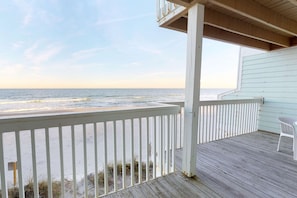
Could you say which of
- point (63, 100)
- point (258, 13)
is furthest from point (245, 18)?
point (63, 100)

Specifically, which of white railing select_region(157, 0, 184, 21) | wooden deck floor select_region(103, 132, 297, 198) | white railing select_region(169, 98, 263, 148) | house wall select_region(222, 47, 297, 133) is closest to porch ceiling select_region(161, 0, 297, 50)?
white railing select_region(157, 0, 184, 21)

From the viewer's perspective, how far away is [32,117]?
1.25 m

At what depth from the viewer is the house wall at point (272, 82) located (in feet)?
12.4

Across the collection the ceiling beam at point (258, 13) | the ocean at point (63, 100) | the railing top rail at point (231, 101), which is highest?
the ceiling beam at point (258, 13)

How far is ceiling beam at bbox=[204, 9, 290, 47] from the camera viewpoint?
7.76 feet

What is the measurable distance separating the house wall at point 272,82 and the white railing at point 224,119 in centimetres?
25

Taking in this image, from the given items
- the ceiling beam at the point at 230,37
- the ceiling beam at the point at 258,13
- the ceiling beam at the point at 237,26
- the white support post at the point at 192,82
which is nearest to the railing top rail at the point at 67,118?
the white support post at the point at 192,82

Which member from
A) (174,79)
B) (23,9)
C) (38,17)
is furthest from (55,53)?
(174,79)

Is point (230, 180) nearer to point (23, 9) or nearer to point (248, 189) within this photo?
point (248, 189)

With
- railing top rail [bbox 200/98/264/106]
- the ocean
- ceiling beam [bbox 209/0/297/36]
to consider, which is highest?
ceiling beam [bbox 209/0/297/36]

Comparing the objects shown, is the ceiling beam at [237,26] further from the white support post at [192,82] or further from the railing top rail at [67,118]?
the railing top rail at [67,118]

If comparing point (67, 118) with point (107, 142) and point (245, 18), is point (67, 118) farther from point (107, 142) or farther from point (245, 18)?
point (245, 18)

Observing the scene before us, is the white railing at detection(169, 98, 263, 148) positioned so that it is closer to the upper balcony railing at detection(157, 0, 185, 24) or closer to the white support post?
the white support post

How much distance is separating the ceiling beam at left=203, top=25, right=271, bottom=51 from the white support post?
124cm
